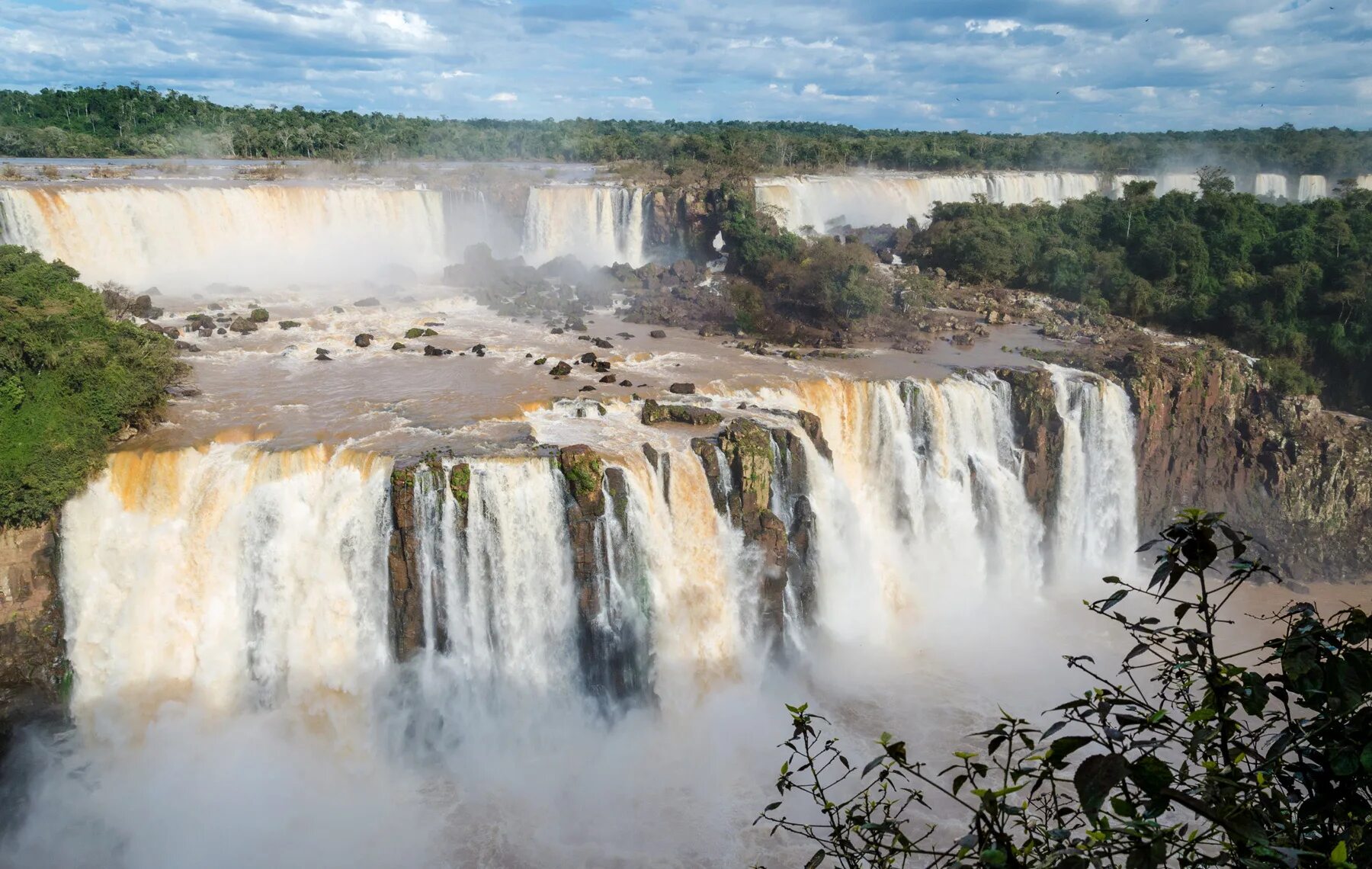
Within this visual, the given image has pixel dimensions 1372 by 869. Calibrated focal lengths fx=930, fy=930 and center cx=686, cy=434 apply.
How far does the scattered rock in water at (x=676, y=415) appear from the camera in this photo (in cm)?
1698

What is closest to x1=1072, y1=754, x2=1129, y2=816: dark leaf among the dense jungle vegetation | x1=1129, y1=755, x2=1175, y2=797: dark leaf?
x1=1129, y1=755, x2=1175, y2=797: dark leaf

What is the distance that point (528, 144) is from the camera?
5300 cm

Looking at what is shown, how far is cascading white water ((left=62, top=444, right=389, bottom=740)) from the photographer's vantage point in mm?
13602

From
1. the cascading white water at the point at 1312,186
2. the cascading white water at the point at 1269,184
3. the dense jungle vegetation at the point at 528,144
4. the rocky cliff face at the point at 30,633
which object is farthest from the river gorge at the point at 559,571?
the cascading white water at the point at 1312,186

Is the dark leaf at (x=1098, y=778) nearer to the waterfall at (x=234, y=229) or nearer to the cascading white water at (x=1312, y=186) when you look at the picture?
the waterfall at (x=234, y=229)

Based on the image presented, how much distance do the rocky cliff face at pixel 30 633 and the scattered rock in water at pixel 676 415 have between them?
30.8 feet

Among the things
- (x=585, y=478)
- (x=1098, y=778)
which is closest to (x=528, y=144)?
(x=585, y=478)

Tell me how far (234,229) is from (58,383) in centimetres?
1603

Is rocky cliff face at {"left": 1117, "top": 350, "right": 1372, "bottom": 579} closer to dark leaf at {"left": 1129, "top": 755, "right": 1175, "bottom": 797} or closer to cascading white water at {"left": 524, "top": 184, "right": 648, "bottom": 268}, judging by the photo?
cascading white water at {"left": 524, "top": 184, "right": 648, "bottom": 268}

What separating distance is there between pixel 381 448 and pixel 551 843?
655 centimetres

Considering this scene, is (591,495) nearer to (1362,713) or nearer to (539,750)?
(539,750)

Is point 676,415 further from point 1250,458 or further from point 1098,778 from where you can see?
point 1250,458

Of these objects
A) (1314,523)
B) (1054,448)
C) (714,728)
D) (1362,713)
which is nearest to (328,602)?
(714,728)

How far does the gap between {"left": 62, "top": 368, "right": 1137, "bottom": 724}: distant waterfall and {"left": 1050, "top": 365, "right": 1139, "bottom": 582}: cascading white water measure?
755cm
